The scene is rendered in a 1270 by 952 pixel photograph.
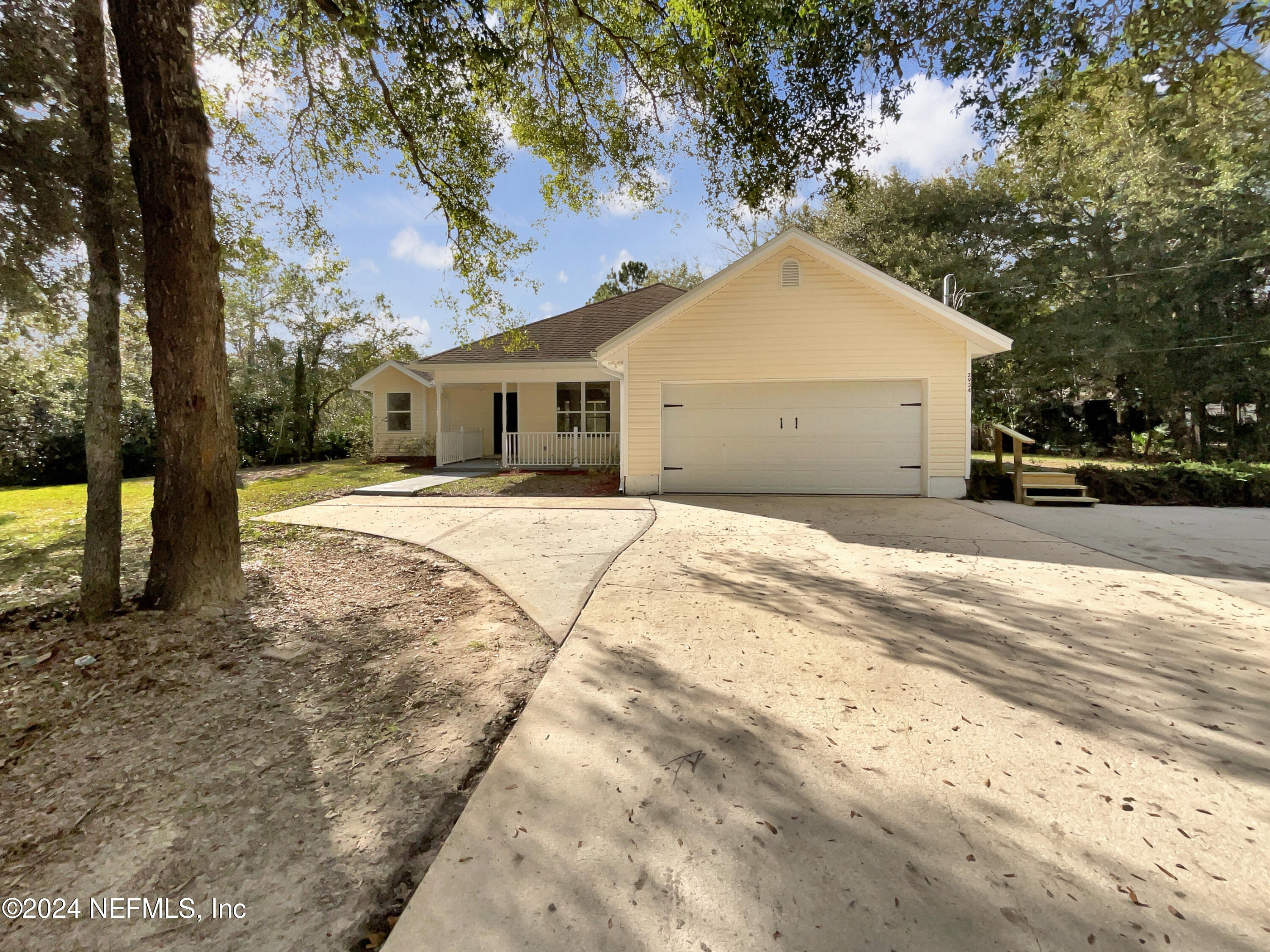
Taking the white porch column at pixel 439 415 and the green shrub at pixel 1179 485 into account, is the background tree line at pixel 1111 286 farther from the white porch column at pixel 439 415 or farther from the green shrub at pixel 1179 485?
the white porch column at pixel 439 415

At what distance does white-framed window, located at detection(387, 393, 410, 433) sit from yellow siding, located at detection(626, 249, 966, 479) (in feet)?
36.6

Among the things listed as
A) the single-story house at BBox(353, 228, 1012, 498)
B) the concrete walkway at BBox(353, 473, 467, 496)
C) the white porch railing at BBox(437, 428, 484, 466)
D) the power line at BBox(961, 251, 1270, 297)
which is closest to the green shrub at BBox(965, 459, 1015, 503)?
the single-story house at BBox(353, 228, 1012, 498)

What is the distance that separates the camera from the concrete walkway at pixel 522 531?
4625 mm

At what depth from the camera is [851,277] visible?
32.0ft

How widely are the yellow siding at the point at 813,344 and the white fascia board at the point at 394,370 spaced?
10.1m

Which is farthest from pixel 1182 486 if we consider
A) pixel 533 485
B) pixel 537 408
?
pixel 537 408

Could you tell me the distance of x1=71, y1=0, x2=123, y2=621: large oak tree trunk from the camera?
147 inches

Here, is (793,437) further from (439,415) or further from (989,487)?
(439,415)

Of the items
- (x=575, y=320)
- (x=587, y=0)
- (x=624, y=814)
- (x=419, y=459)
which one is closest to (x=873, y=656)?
(x=624, y=814)

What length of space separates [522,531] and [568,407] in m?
8.87

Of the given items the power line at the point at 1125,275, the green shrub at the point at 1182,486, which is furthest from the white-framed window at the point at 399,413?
the power line at the point at 1125,275

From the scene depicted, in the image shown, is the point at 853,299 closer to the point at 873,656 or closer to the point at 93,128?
the point at 873,656

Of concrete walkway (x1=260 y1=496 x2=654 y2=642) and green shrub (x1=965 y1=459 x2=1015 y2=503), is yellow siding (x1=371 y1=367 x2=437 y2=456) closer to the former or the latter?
concrete walkway (x1=260 y1=496 x2=654 y2=642)

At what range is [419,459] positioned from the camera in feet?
58.3
